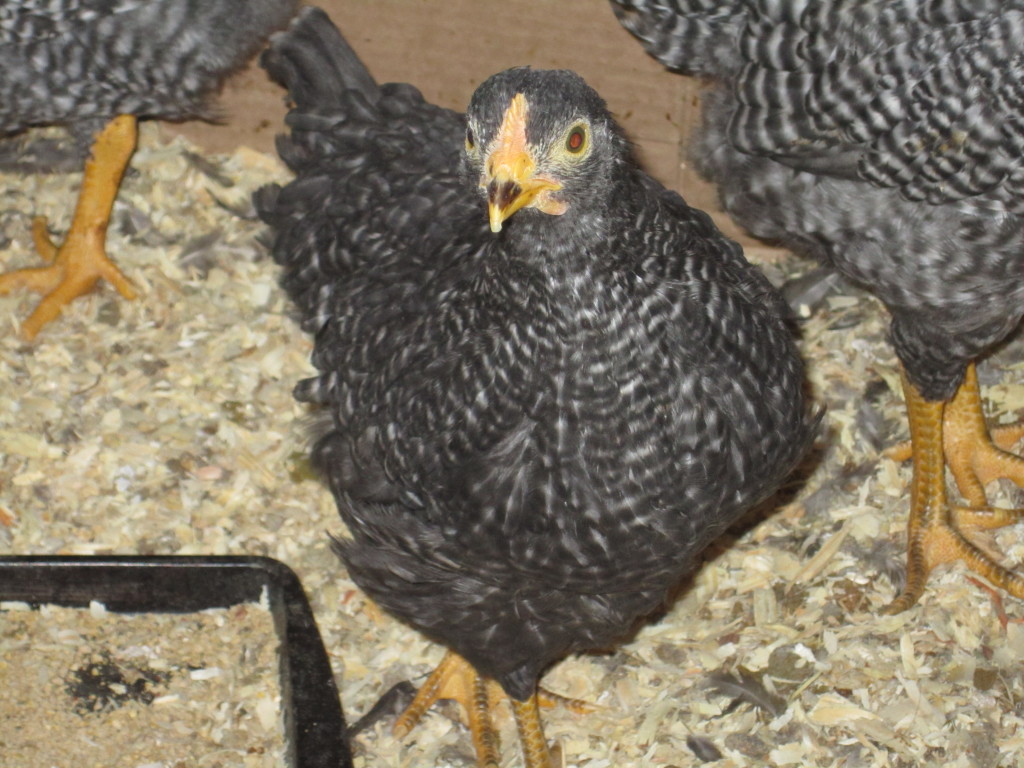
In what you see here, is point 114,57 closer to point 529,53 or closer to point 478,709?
point 529,53

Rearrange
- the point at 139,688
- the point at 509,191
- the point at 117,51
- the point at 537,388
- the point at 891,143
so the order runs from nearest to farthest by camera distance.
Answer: the point at 509,191, the point at 537,388, the point at 891,143, the point at 139,688, the point at 117,51

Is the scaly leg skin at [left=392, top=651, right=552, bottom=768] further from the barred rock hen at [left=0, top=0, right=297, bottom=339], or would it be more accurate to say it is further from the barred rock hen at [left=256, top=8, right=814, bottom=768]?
the barred rock hen at [left=0, top=0, right=297, bottom=339]

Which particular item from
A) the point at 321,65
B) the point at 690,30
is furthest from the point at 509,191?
the point at 321,65

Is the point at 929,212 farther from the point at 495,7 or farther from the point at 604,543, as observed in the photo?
the point at 495,7

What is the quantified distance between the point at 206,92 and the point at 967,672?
258 cm

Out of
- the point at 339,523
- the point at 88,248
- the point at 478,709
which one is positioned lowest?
the point at 478,709

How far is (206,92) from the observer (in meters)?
3.40

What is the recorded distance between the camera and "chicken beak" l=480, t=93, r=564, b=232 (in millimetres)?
1812

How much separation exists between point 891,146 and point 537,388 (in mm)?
975

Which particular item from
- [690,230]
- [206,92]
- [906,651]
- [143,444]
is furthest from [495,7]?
[906,651]

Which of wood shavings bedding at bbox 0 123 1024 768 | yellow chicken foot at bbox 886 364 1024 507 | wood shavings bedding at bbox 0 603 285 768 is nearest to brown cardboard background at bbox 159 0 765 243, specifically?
wood shavings bedding at bbox 0 123 1024 768

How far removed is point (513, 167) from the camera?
6.00 ft

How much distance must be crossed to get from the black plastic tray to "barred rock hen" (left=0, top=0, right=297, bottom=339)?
98cm

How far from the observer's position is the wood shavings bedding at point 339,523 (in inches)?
110
